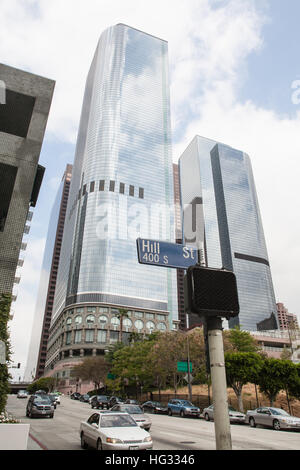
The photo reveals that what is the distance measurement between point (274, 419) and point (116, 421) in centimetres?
1572

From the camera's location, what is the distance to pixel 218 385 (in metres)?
3.99

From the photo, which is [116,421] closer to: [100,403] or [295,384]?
[295,384]

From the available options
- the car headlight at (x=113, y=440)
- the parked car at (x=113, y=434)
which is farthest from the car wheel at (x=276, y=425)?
the car headlight at (x=113, y=440)

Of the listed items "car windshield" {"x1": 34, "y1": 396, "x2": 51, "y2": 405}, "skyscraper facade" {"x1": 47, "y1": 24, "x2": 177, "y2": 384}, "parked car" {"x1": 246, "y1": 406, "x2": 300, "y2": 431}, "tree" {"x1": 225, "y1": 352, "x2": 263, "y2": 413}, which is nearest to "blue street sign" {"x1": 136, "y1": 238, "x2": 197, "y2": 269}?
"parked car" {"x1": 246, "y1": 406, "x2": 300, "y2": 431}

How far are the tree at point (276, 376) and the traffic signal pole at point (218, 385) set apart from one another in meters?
34.9

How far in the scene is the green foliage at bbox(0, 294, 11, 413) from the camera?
13.0 meters

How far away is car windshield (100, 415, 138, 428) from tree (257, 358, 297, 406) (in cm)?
2665

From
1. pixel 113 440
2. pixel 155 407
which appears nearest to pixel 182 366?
pixel 155 407

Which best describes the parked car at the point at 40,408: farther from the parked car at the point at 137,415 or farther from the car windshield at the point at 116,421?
the car windshield at the point at 116,421

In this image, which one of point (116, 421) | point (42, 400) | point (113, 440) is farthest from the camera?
point (42, 400)

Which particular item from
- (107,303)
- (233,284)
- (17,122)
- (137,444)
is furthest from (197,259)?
(107,303)

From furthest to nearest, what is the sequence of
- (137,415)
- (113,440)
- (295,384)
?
(295,384), (137,415), (113,440)

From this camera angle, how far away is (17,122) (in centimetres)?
2167

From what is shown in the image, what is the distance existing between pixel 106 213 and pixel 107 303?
36064 mm
